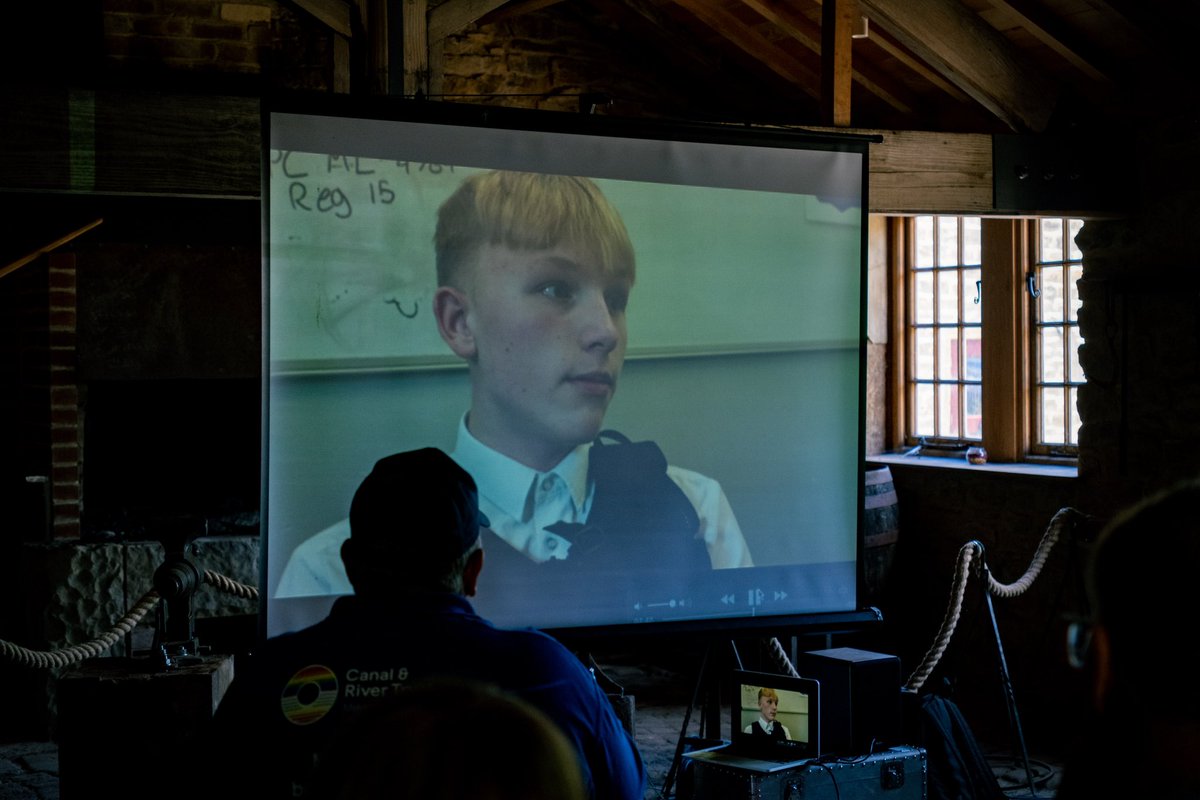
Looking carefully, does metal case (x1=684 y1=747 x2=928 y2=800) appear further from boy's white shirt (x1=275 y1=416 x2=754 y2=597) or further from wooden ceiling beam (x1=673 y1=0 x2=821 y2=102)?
wooden ceiling beam (x1=673 y1=0 x2=821 y2=102)

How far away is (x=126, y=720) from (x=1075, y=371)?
436cm

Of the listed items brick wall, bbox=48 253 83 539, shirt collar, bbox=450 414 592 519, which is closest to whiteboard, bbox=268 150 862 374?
shirt collar, bbox=450 414 592 519

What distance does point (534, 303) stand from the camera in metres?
3.33

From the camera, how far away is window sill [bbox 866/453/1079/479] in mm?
5492

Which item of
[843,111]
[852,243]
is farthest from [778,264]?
[843,111]

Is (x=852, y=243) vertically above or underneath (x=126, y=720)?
above

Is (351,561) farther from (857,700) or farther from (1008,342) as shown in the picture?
(1008,342)

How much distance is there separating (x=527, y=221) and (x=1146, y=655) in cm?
251

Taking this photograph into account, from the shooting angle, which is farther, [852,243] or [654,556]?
[852,243]

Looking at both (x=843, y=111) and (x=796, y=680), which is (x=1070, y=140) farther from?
(x=796, y=680)

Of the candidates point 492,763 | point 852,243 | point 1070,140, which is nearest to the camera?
point 492,763

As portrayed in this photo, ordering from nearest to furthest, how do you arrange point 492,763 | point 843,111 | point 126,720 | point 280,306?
point 492,763
point 126,720
point 280,306
point 843,111

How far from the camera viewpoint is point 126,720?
285 centimetres

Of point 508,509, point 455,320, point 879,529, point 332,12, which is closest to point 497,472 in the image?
point 508,509
